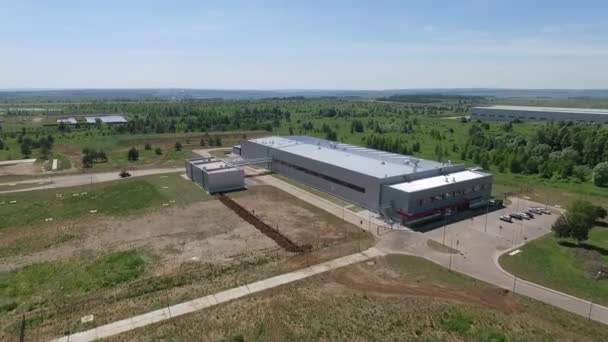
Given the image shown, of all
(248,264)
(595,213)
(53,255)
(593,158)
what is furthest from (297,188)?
(593,158)

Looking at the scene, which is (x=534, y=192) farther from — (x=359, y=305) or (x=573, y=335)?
(x=359, y=305)

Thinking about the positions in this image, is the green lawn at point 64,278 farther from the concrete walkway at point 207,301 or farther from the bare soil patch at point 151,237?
the concrete walkway at point 207,301

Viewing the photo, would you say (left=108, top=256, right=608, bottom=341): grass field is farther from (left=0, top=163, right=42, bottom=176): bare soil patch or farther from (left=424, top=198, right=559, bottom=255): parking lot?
(left=0, top=163, right=42, bottom=176): bare soil patch

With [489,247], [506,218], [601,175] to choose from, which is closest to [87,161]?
[489,247]

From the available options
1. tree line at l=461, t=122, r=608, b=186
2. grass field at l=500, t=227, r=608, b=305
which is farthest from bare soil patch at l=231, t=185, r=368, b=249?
tree line at l=461, t=122, r=608, b=186

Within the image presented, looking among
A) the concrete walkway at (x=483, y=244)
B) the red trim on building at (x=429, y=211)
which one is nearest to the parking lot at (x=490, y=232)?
the concrete walkway at (x=483, y=244)

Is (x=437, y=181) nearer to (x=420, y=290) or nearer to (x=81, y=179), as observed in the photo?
(x=420, y=290)
